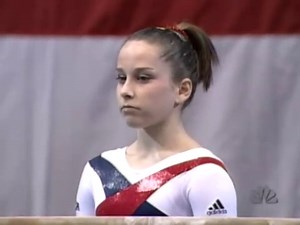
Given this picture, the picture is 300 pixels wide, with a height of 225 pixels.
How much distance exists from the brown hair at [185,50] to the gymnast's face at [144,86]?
16 millimetres

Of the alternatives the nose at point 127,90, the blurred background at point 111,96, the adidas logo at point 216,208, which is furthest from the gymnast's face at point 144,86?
the blurred background at point 111,96

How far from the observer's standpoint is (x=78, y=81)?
1531 mm

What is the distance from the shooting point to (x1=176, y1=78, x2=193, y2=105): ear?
1205 mm

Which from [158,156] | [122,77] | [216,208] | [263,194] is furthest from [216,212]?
[263,194]

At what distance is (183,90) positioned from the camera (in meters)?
1.21

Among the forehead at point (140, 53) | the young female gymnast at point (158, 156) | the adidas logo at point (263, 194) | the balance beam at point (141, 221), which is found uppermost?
the forehead at point (140, 53)

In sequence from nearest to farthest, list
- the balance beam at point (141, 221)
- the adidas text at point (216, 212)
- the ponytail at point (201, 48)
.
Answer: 1. the balance beam at point (141, 221)
2. the adidas text at point (216, 212)
3. the ponytail at point (201, 48)

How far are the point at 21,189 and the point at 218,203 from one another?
0.52 m

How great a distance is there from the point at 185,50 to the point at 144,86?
0.32 feet

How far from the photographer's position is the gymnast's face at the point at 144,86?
1165 millimetres

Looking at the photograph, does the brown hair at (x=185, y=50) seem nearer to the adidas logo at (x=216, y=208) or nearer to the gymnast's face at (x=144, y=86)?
the gymnast's face at (x=144, y=86)

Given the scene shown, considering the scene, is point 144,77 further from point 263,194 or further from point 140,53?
point 263,194

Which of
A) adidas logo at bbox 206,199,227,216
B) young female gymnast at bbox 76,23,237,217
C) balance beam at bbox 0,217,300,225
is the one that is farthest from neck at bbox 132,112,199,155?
balance beam at bbox 0,217,300,225

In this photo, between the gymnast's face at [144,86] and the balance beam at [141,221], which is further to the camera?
the gymnast's face at [144,86]
